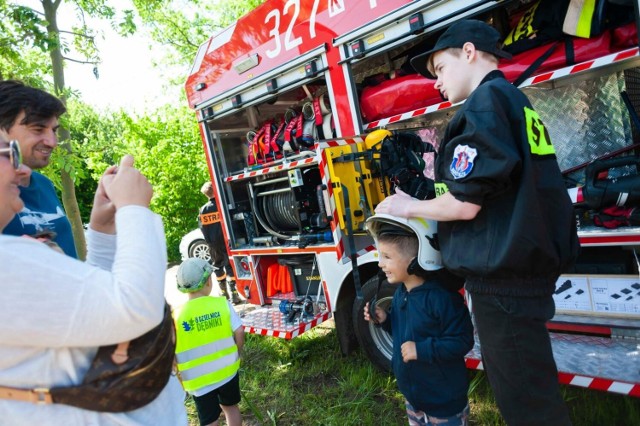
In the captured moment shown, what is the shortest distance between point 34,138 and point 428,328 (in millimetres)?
2000

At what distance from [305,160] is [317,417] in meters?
2.21

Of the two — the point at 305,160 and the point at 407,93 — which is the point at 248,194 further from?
the point at 407,93

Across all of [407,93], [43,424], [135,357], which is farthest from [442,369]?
[407,93]

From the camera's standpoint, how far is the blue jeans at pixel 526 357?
178cm

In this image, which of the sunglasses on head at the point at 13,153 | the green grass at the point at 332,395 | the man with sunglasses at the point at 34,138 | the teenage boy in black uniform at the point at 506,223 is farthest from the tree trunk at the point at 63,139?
the teenage boy in black uniform at the point at 506,223

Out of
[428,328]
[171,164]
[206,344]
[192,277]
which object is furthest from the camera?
[171,164]

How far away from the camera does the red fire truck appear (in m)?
2.73

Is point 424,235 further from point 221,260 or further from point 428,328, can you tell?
point 221,260

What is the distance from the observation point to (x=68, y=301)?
3.23ft

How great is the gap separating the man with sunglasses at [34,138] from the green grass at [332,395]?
7.50 feet

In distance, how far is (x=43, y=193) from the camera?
6.93 ft

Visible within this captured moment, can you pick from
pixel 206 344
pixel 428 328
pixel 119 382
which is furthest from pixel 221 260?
pixel 119 382

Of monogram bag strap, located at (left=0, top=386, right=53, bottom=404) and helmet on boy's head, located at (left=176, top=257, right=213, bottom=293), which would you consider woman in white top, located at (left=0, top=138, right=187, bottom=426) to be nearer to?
monogram bag strap, located at (left=0, top=386, right=53, bottom=404)

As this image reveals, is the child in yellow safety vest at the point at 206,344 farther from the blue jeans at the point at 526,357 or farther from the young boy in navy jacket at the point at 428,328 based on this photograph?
the blue jeans at the point at 526,357
